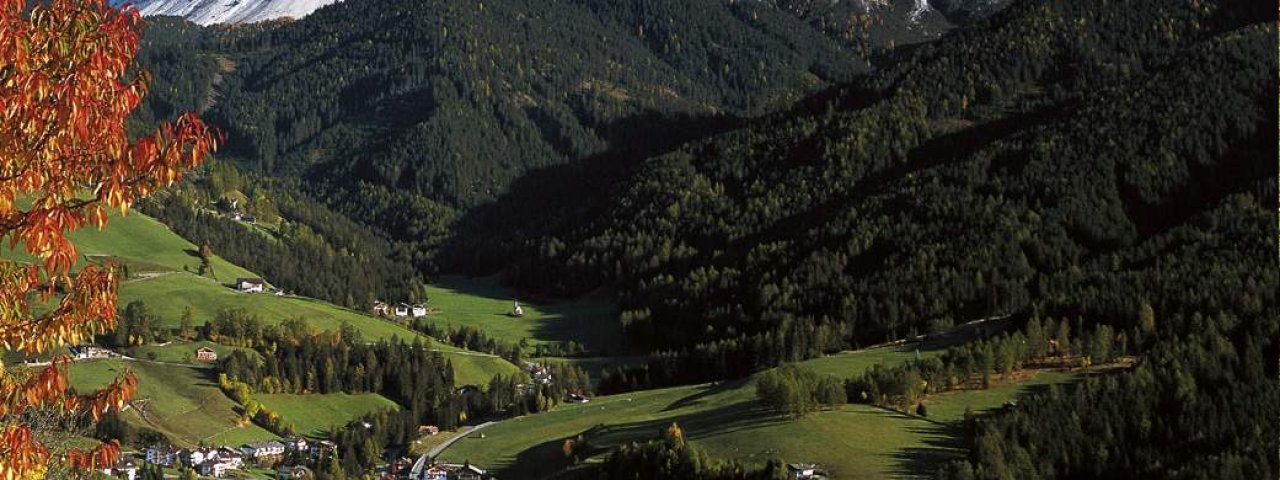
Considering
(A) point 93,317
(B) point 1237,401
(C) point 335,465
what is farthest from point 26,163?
(C) point 335,465

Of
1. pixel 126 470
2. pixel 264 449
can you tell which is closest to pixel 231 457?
pixel 264 449

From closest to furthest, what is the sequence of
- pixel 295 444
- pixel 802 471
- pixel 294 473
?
pixel 802 471, pixel 294 473, pixel 295 444

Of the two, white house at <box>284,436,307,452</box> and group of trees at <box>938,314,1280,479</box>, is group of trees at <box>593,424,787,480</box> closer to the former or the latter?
group of trees at <box>938,314,1280,479</box>

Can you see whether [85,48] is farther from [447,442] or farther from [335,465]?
[447,442]

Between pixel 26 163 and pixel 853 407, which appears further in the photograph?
pixel 853 407

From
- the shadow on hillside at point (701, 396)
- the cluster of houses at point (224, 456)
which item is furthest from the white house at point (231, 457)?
the shadow on hillside at point (701, 396)

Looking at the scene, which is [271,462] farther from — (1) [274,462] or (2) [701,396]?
(2) [701,396]

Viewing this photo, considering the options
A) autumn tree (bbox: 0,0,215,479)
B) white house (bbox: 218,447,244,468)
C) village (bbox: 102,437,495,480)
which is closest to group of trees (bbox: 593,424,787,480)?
village (bbox: 102,437,495,480)
